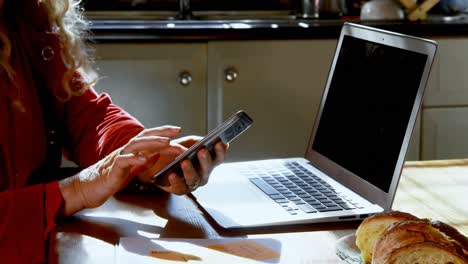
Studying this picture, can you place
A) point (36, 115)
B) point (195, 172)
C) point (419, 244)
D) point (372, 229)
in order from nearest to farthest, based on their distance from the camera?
point (419, 244), point (372, 229), point (195, 172), point (36, 115)

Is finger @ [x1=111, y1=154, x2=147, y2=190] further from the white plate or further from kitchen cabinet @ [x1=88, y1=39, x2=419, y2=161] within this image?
kitchen cabinet @ [x1=88, y1=39, x2=419, y2=161]

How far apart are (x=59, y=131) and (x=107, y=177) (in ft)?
1.45

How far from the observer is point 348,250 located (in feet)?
3.66

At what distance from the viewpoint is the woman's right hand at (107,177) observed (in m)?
1.32

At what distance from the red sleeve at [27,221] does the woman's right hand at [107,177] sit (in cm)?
2

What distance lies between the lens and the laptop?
1.28 meters

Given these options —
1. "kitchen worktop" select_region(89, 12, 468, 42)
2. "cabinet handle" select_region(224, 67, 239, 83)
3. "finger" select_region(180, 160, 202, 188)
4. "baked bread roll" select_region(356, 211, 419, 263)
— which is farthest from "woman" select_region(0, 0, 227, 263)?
"cabinet handle" select_region(224, 67, 239, 83)

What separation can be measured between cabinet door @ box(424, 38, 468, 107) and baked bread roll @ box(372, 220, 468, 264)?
1.80 metres

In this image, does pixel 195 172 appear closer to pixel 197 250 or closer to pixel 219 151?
pixel 219 151

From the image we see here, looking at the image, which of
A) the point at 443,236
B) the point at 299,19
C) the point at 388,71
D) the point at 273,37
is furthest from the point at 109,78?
the point at 443,236

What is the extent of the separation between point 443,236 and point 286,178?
1.74 feet

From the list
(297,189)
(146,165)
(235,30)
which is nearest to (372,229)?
(297,189)

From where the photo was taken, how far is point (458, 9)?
3.13m

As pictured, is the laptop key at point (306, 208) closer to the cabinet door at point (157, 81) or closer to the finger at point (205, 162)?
the finger at point (205, 162)
